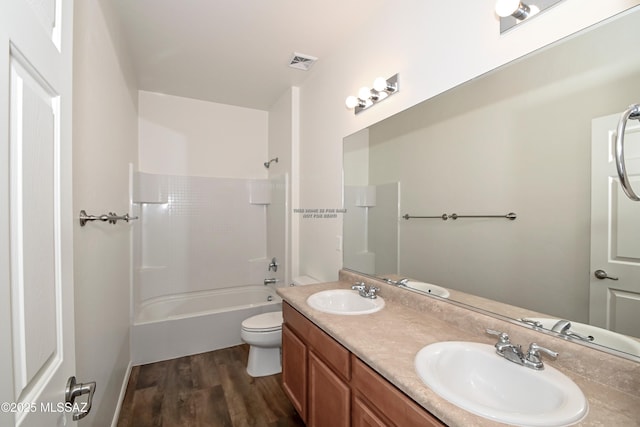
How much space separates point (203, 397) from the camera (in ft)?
6.74

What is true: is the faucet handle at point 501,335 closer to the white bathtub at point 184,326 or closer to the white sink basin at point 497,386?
the white sink basin at point 497,386

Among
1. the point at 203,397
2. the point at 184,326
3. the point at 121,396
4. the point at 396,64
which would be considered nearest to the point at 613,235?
the point at 396,64

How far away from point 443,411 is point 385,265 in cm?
109

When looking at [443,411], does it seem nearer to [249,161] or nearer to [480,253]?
[480,253]

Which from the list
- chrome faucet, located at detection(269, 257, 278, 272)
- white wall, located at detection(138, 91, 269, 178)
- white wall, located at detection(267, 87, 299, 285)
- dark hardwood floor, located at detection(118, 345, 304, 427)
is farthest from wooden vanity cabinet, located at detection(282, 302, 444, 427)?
white wall, located at detection(138, 91, 269, 178)

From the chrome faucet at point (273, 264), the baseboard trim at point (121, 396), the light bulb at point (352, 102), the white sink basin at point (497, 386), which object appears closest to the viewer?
the white sink basin at point (497, 386)

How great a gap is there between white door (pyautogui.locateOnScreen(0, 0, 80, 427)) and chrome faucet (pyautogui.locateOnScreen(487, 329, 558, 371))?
1213mm

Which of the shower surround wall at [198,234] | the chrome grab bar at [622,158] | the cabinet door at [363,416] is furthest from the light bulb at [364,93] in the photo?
the shower surround wall at [198,234]

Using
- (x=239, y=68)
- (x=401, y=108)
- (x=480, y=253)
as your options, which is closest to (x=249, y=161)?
(x=239, y=68)

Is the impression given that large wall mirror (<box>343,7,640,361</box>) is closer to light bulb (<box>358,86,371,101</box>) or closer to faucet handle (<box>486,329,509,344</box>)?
faucet handle (<box>486,329,509,344</box>)

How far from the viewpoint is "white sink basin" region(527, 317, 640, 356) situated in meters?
0.81

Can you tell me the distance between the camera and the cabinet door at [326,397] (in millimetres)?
1158

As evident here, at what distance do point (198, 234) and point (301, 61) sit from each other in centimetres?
224

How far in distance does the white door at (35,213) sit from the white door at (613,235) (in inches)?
57.2
